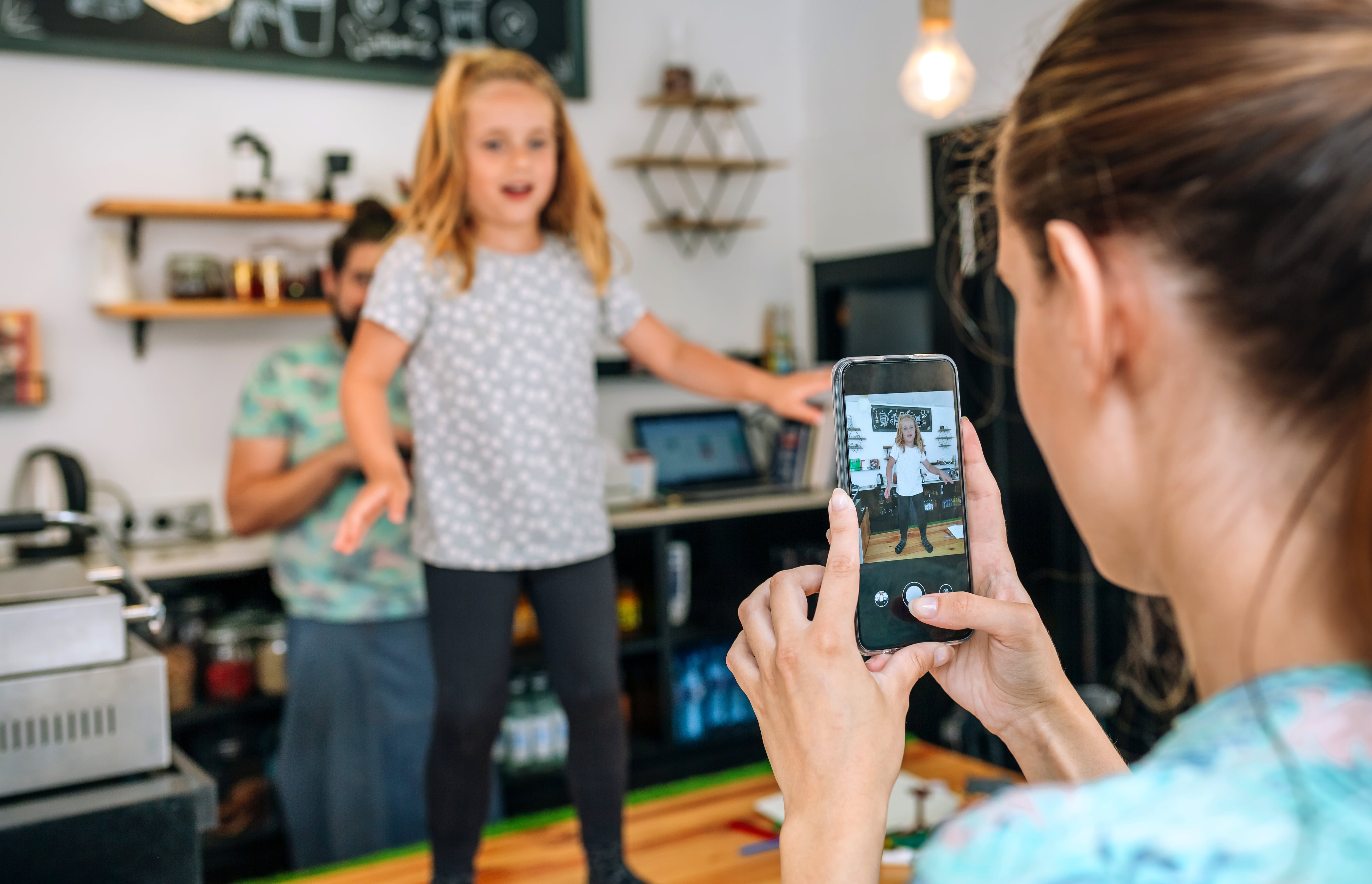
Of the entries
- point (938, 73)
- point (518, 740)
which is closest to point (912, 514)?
point (938, 73)

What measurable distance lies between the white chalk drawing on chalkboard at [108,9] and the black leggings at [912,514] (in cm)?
271

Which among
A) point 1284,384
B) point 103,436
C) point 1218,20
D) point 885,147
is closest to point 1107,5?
point 1218,20

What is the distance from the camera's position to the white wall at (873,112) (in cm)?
313

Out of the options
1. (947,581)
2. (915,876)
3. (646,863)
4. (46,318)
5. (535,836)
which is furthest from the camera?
(46,318)

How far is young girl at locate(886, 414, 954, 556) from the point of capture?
72cm

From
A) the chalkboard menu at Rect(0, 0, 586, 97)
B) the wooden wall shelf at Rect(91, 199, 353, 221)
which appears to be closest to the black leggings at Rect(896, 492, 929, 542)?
the wooden wall shelf at Rect(91, 199, 353, 221)

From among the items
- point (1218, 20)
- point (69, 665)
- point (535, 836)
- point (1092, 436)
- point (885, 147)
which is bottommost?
point (535, 836)

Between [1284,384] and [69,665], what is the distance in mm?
903

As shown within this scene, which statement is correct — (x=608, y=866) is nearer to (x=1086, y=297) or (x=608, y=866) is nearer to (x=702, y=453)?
(x=1086, y=297)

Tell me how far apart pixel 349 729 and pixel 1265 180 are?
83.0 inches

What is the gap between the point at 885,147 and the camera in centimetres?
343

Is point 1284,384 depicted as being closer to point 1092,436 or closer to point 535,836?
point 1092,436

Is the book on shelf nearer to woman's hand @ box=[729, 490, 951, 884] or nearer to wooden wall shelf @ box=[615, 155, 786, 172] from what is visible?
wooden wall shelf @ box=[615, 155, 786, 172]

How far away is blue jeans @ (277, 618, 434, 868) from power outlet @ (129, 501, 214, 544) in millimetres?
702
